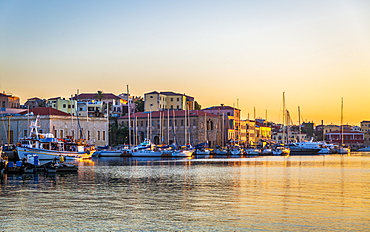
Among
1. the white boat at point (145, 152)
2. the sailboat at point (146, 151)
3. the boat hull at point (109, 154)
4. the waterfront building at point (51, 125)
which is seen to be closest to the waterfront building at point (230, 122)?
the sailboat at point (146, 151)

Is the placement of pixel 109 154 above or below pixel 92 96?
below

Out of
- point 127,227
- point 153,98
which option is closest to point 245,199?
point 127,227

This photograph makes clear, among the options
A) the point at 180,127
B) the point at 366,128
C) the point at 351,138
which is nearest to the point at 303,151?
the point at 180,127

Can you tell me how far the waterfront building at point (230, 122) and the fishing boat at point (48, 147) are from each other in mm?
48381

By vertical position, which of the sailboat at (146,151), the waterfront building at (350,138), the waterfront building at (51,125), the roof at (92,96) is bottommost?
the sailboat at (146,151)

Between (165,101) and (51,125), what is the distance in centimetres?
4875

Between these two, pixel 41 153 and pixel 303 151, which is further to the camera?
pixel 303 151

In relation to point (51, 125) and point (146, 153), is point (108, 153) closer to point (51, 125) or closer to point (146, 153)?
point (146, 153)

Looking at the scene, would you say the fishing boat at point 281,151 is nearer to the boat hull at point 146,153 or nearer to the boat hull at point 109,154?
the boat hull at point 146,153

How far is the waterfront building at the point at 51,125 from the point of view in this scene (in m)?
89.1

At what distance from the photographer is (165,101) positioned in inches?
5290

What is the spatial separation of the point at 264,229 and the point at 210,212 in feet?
13.7

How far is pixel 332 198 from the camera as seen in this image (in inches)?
1136

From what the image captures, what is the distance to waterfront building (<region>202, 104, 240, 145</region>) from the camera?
123062 mm
